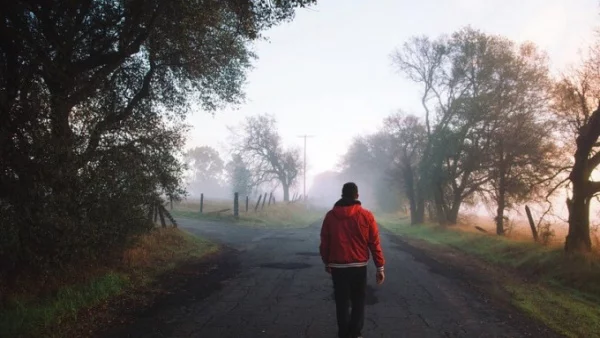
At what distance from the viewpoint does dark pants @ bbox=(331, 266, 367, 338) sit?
5.60 m

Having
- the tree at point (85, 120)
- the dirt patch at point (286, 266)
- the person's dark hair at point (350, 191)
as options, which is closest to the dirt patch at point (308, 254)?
the dirt patch at point (286, 266)

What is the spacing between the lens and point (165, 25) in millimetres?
10055

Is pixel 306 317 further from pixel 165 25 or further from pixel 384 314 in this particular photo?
pixel 165 25

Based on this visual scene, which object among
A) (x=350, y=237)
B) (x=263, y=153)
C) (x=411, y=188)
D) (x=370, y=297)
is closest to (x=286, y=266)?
(x=370, y=297)

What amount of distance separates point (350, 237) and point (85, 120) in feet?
19.7

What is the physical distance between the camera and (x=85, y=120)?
840 centimetres

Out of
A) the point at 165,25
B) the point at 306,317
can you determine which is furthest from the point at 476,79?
the point at 306,317

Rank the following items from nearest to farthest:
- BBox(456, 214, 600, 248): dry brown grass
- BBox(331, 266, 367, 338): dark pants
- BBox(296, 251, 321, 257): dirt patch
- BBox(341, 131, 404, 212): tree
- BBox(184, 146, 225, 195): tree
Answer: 1. BBox(331, 266, 367, 338): dark pants
2. BBox(296, 251, 321, 257): dirt patch
3. BBox(456, 214, 600, 248): dry brown grass
4. BBox(341, 131, 404, 212): tree
5. BBox(184, 146, 225, 195): tree

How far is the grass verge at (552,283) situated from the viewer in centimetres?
744

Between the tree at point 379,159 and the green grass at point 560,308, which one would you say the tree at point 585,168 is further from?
the tree at point 379,159

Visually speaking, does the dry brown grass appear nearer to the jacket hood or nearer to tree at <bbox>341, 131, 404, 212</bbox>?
the jacket hood

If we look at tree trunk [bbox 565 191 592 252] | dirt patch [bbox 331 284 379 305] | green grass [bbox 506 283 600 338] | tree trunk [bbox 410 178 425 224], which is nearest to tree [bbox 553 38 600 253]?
tree trunk [bbox 565 191 592 252]

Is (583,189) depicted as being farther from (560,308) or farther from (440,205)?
(440,205)

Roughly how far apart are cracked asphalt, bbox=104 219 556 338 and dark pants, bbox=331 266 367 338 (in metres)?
0.49
